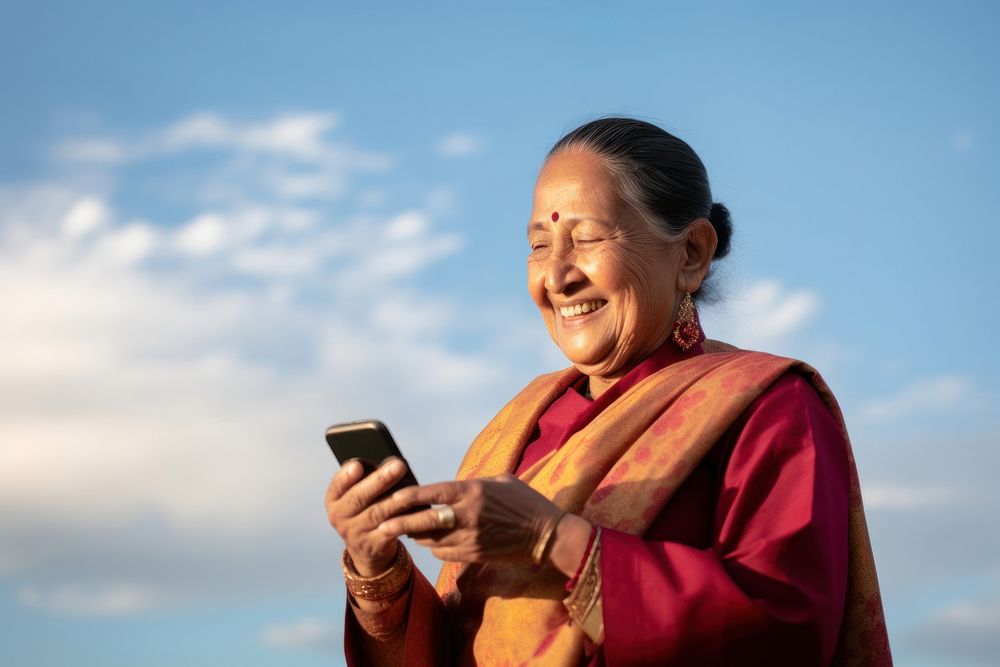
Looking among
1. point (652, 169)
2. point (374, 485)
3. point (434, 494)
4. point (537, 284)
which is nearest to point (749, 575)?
point (434, 494)

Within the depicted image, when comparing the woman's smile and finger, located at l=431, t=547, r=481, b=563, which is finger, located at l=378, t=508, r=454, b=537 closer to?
finger, located at l=431, t=547, r=481, b=563

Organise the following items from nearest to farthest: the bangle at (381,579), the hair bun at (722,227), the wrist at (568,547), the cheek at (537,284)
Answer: the wrist at (568,547)
the bangle at (381,579)
the cheek at (537,284)
the hair bun at (722,227)

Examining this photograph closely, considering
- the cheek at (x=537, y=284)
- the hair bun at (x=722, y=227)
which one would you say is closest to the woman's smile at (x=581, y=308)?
the cheek at (x=537, y=284)

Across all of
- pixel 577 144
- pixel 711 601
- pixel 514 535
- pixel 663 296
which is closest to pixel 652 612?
pixel 711 601

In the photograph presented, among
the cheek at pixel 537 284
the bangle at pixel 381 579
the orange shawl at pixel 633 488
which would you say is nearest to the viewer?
the orange shawl at pixel 633 488

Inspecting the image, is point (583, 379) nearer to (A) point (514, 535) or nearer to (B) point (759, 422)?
(B) point (759, 422)

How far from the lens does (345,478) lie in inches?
141

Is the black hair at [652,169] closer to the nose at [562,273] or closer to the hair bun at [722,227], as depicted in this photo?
the hair bun at [722,227]

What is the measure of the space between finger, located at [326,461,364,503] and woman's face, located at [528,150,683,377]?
3.24ft

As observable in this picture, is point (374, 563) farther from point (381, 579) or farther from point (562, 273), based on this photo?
point (562, 273)

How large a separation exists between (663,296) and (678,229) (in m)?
0.23

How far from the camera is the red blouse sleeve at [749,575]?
3.44 m

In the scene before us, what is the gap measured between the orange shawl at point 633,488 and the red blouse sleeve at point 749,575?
12cm

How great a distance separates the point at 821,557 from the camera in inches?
142
